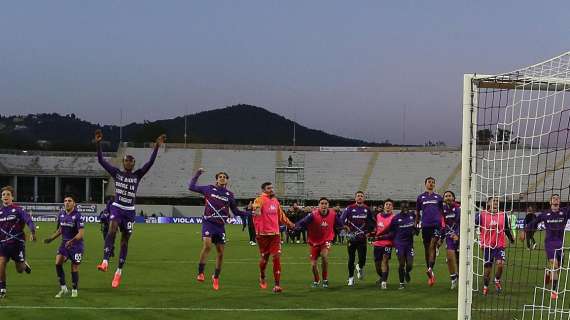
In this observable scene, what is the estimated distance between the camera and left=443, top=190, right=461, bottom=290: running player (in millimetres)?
15242

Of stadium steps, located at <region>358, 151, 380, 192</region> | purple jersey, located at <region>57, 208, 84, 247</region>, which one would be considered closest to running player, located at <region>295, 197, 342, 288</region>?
purple jersey, located at <region>57, 208, 84, 247</region>

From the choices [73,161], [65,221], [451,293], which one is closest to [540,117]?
[451,293]

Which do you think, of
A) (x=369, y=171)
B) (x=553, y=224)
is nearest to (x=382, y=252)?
(x=553, y=224)

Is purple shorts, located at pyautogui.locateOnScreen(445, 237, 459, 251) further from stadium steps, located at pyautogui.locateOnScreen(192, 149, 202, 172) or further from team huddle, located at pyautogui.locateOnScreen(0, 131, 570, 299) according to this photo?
stadium steps, located at pyautogui.locateOnScreen(192, 149, 202, 172)

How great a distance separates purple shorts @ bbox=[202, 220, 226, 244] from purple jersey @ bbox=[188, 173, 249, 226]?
6 cm

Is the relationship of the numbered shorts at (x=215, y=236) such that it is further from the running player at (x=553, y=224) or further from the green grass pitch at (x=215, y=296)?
the running player at (x=553, y=224)

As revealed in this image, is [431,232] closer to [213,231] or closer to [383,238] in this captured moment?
[383,238]

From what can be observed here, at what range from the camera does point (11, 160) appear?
254 feet

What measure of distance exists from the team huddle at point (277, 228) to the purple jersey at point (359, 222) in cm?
2

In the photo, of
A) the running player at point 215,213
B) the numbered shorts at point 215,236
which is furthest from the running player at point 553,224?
the numbered shorts at point 215,236

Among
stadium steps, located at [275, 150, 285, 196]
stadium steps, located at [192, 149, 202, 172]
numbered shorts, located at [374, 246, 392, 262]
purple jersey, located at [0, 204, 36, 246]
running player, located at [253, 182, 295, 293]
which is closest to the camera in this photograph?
purple jersey, located at [0, 204, 36, 246]

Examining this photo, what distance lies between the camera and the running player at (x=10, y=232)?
13.0m

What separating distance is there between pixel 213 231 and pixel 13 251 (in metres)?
3.73

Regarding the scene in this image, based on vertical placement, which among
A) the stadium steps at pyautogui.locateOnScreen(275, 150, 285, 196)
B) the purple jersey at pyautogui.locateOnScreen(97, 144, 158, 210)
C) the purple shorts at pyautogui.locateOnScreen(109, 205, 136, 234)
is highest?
the purple jersey at pyautogui.locateOnScreen(97, 144, 158, 210)
